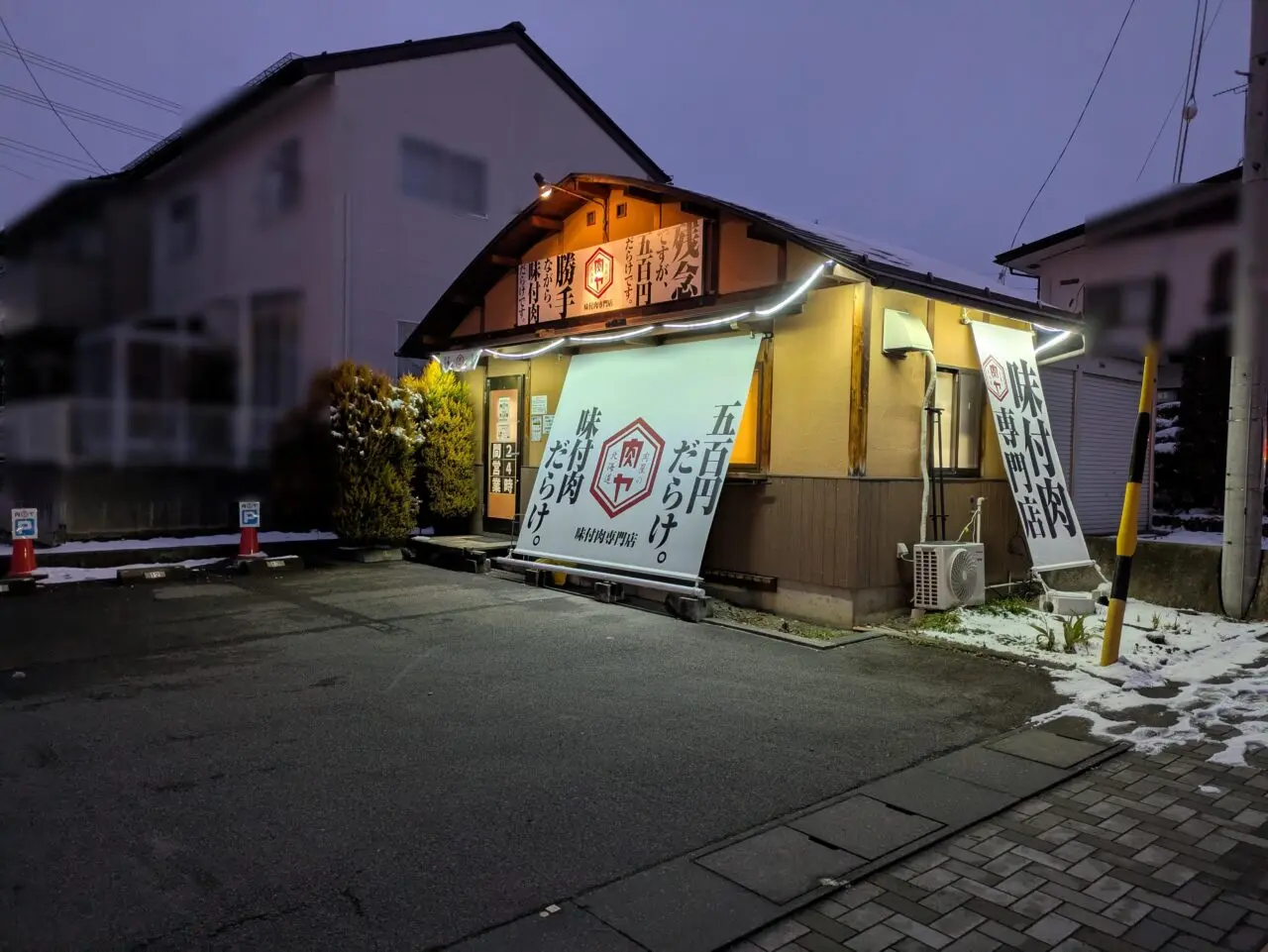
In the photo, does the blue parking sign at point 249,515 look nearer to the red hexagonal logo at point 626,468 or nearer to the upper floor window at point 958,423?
the red hexagonal logo at point 626,468

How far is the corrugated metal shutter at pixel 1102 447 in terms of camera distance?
10.6 metres

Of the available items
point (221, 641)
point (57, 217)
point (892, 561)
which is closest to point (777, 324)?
point (892, 561)

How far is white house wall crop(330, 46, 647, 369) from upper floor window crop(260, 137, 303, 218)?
1.81 metres

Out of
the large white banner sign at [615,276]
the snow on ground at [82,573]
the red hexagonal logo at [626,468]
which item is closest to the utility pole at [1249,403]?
the large white banner sign at [615,276]

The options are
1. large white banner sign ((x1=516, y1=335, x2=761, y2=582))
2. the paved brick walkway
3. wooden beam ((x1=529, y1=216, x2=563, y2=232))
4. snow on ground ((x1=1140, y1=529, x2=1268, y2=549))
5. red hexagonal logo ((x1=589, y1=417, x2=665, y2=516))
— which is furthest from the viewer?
snow on ground ((x1=1140, y1=529, x2=1268, y2=549))

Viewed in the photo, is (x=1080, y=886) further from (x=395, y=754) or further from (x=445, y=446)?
(x=445, y=446)

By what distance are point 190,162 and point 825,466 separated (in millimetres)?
8859

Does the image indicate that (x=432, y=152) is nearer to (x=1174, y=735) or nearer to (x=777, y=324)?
(x=777, y=324)

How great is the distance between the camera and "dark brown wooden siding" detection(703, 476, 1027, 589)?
766 centimetres

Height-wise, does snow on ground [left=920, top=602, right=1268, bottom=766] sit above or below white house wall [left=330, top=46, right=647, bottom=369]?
below

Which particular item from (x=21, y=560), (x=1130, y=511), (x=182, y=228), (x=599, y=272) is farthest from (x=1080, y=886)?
(x=182, y=228)

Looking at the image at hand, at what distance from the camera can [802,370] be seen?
26.9ft

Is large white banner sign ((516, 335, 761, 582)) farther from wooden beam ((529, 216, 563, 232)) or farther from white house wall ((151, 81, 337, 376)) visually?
white house wall ((151, 81, 337, 376))

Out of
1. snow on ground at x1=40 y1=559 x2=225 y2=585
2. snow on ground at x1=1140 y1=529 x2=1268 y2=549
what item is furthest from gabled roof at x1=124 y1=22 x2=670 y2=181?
snow on ground at x1=1140 y1=529 x2=1268 y2=549
